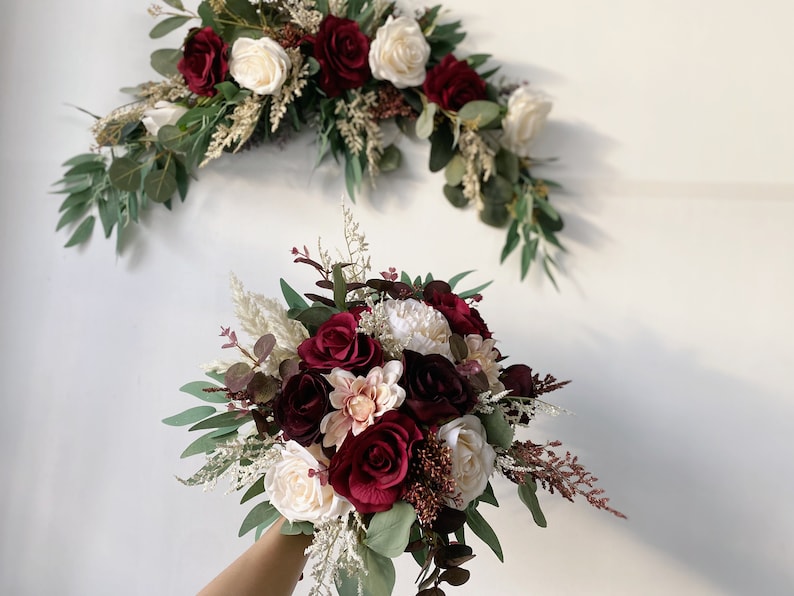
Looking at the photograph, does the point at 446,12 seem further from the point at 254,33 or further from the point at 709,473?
the point at 709,473

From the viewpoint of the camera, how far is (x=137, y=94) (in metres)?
1.48

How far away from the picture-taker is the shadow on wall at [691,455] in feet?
4.15

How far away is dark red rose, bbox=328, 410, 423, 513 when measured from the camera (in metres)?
0.78

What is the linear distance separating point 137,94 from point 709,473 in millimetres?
1427

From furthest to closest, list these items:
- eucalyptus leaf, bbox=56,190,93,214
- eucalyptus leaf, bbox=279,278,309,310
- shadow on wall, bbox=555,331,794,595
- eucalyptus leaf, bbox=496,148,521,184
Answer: eucalyptus leaf, bbox=56,190,93,214 → eucalyptus leaf, bbox=496,148,521,184 → shadow on wall, bbox=555,331,794,595 → eucalyptus leaf, bbox=279,278,309,310

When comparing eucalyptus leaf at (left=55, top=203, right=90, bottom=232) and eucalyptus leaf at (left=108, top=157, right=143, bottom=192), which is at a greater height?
eucalyptus leaf at (left=108, top=157, right=143, bottom=192)

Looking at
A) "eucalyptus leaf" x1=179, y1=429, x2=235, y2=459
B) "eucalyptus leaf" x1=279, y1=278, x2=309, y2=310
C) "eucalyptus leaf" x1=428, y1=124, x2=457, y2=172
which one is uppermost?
"eucalyptus leaf" x1=428, y1=124, x2=457, y2=172

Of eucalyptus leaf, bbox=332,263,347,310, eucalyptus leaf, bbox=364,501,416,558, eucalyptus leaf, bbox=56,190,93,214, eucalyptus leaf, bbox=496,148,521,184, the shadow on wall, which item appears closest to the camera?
eucalyptus leaf, bbox=364,501,416,558

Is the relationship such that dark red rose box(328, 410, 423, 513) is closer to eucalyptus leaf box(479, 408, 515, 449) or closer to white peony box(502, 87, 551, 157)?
eucalyptus leaf box(479, 408, 515, 449)

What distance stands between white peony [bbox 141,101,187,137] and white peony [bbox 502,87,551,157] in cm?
66

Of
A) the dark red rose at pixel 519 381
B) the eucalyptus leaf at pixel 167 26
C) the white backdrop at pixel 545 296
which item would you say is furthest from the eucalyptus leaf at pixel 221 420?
the eucalyptus leaf at pixel 167 26

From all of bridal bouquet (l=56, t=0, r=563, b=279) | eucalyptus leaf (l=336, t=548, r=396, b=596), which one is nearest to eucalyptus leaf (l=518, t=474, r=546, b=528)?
eucalyptus leaf (l=336, t=548, r=396, b=596)

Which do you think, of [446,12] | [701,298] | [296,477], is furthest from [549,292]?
[296,477]

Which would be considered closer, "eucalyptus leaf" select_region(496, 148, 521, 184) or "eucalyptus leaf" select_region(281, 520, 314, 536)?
"eucalyptus leaf" select_region(281, 520, 314, 536)
